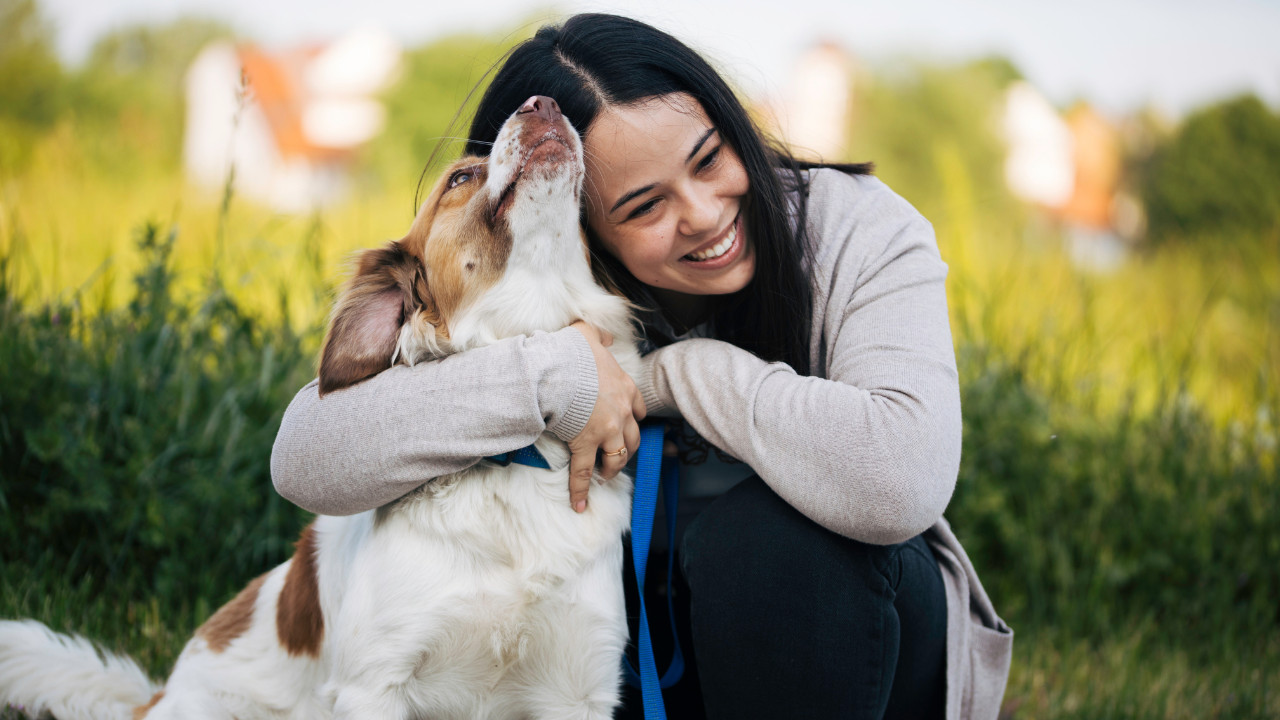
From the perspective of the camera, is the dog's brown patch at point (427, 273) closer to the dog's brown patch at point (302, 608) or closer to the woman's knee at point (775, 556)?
the dog's brown patch at point (302, 608)

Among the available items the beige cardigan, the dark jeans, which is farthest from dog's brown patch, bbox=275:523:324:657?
the dark jeans

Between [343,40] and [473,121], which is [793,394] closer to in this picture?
[473,121]

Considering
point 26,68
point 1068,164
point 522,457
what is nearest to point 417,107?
point 26,68

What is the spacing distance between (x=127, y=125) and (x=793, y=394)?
31.8ft

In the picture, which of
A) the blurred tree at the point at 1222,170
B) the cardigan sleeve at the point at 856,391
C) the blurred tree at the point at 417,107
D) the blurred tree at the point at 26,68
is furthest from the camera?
the blurred tree at the point at 417,107

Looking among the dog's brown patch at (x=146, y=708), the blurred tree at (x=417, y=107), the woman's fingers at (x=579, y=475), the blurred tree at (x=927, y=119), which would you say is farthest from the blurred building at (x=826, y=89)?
the dog's brown patch at (x=146, y=708)

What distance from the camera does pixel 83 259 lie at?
14.2ft

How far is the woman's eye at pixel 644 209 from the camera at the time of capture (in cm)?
178

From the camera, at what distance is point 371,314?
5.48ft

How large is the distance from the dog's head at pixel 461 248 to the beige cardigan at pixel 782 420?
95mm

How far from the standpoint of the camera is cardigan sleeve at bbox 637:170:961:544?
1.48 metres

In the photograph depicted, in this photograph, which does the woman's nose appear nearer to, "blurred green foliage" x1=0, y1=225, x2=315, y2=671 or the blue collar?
the blue collar

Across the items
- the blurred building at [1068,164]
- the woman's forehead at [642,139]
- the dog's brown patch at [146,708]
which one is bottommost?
the blurred building at [1068,164]

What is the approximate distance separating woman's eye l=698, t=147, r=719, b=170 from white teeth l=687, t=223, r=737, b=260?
148 millimetres
